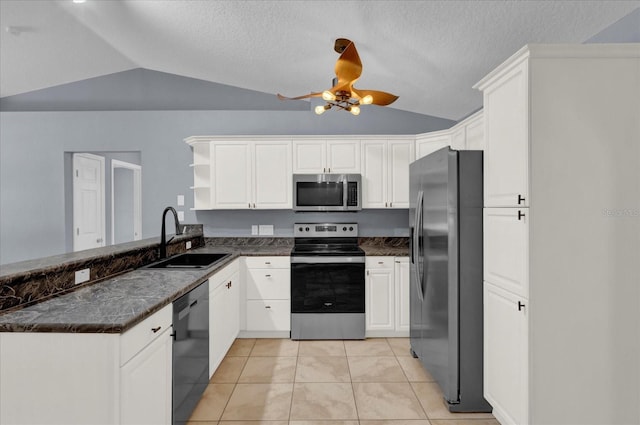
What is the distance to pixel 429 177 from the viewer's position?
2.57 meters

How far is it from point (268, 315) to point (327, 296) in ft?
2.14

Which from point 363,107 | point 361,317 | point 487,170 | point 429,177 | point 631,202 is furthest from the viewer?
point 363,107

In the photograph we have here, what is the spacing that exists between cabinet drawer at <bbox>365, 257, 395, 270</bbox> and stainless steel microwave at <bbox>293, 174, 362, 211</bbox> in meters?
0.62

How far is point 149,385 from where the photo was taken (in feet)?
5.11

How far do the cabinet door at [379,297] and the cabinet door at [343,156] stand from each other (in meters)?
1.07

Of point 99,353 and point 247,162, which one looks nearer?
point 99,353

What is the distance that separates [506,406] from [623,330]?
2.32 feet

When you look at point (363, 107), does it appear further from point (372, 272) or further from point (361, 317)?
point (361, 317)

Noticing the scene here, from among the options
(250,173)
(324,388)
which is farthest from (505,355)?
(250,173)

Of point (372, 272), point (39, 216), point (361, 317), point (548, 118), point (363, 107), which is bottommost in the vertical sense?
point (361, 317)

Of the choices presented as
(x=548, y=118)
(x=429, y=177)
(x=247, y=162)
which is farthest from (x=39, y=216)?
(x=548, y=118)

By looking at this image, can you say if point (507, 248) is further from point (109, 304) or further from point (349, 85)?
point (109, 304)

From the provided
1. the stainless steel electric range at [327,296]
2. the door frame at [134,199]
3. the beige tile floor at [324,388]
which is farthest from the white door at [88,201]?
the stainless steel electric range at [327,296]

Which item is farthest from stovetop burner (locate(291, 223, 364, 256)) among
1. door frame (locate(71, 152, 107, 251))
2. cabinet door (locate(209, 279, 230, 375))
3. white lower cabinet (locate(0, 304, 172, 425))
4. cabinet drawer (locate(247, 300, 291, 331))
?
door frame (locate(71, 152, 107, 251))
